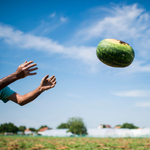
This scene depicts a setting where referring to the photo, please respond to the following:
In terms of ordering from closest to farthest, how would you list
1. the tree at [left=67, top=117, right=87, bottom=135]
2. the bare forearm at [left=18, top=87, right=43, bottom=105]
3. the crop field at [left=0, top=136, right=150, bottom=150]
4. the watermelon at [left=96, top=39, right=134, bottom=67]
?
1. the bare forearm at [left=18, top=87, right=43, bottom=105]
2. the watermelon at [left=96, top=39, right=134, bottom=67]
3. the crop field at [left=0, top=136, right=150, bottom=150]
4. the tree at [left=67, top=117, right=87, bottom=135]

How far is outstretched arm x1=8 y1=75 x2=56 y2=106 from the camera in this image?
293cm

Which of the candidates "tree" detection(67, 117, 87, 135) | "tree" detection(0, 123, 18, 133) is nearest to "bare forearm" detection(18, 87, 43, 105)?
"tree" detection(67, 117, 87, 135)

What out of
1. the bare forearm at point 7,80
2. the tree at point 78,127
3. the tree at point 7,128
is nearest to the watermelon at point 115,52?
the bare forearm at point 7,80

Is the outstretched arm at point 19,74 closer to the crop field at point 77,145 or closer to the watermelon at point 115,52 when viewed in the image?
the watermelon at point 115,52

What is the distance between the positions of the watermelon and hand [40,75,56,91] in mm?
1072

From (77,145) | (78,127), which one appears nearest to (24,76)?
(77,145)

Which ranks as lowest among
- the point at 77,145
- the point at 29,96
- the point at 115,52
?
the point at 77,145

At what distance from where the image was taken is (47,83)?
3.08m

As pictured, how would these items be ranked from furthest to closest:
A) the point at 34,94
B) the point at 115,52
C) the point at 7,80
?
the point at 115,52 < the point at 34,94 < the point at 7,80

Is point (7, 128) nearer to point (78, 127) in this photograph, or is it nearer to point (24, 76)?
point (78, 127)

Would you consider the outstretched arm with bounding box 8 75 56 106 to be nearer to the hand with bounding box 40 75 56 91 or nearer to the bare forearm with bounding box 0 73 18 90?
the hand with bounding box 40 75 56 91

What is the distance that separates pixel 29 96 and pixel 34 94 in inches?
3.8

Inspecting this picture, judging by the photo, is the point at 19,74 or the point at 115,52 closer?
the point at 19,74

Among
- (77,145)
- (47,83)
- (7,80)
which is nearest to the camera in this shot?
(7,80)
